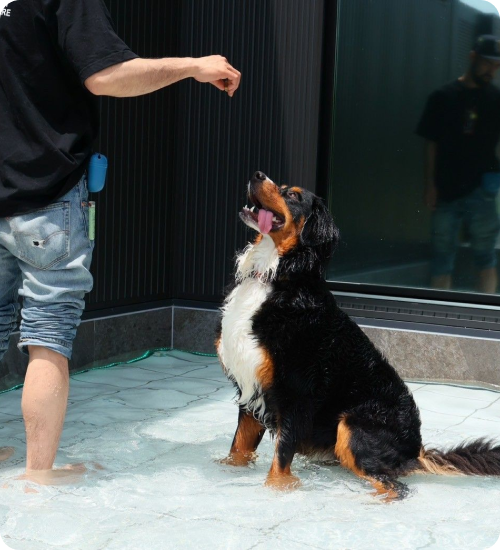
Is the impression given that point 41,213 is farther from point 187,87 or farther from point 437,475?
point 187,87

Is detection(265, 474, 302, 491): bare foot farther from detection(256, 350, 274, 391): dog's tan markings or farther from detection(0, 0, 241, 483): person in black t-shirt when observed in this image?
detection(0, 0, 241, 483): person in black t-shirt

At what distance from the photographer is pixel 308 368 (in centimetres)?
335

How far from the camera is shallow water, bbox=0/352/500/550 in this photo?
2781 mm

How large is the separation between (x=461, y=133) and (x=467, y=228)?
2.09 feet

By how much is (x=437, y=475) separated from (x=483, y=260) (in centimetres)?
A: 224

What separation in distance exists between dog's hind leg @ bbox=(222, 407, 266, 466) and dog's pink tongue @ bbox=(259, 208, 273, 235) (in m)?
0.83

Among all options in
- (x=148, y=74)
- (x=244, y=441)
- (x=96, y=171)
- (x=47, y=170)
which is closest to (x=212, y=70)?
(x=148, y=74)

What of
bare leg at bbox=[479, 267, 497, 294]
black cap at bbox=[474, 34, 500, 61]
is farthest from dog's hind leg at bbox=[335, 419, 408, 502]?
black cap at bbox=[474, 34, 500, 61]

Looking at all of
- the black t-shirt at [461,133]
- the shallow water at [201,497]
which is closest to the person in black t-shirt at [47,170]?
the shallow water at [201,497]

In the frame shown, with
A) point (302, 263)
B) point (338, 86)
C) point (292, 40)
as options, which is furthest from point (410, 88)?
point (302, 263)

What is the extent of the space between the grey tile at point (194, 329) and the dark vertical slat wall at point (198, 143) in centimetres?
13

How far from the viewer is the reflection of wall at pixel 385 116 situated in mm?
5520

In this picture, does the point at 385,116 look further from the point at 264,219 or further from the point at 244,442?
the point at 244,442

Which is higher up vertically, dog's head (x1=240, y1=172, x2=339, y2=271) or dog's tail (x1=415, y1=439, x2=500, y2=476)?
dog's head (x1=240, y1=172, x2=339, y2=271)
